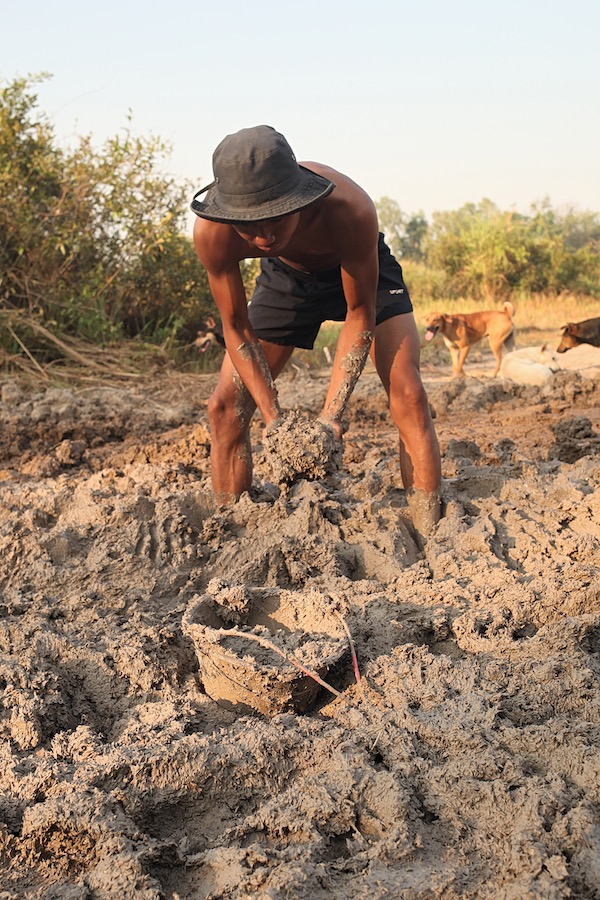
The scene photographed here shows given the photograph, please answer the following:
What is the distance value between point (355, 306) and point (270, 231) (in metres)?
0.59

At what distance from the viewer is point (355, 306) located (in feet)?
10.3

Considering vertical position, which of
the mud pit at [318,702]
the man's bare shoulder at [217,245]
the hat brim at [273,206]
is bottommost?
the mud pit at [318,702]

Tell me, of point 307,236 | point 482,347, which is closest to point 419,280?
point 482,347

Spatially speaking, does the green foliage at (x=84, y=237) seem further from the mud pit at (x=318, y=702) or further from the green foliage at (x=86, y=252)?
the mud pit at (x=318, y=702)

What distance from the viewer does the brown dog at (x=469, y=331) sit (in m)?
8.54

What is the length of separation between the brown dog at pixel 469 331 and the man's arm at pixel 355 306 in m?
5.33

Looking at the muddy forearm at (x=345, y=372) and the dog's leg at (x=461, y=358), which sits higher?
the muddy forearm at (x=345, y=372)

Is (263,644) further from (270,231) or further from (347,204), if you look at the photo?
(347,204)

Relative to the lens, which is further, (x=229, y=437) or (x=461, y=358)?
(x=461, y=358)

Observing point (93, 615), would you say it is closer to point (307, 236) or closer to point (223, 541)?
point (223, 541)

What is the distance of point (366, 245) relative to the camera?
2.99 meters

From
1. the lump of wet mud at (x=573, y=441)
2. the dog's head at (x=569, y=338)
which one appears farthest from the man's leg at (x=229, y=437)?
the dog's head at (x=569, y=338)

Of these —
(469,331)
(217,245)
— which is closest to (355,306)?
(217,245)

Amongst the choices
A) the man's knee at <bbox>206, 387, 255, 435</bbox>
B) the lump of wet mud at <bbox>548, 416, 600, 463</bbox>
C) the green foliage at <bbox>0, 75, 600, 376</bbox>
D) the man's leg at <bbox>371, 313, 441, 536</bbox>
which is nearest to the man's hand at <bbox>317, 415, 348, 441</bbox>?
the man's leg at <bbox>371, 313, 441, 536</bbox>
